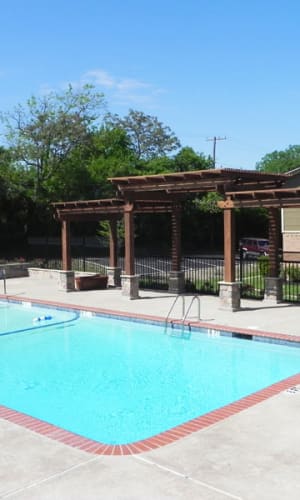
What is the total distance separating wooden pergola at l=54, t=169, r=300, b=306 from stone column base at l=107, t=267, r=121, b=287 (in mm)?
1851

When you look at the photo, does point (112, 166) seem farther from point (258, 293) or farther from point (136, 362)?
point (136, 362)

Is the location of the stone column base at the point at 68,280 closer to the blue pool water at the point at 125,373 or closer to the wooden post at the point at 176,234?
the wooden post at the point at 176,234

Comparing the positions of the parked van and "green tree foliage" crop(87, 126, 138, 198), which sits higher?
"green tree foliage" crop(87, 126, 138, 198)

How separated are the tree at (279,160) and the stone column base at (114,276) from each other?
228ft

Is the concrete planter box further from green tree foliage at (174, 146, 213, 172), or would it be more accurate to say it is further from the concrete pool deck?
green tree foliage at (174, 146, 213, 172)

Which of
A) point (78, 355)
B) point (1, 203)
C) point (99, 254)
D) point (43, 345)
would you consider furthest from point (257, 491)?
point (1, 203)

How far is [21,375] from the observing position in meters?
10.5

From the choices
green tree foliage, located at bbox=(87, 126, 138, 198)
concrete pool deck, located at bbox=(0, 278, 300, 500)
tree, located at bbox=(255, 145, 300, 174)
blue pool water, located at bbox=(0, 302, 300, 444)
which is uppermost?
tree, located at bbox=(255, 145, 300, 174)

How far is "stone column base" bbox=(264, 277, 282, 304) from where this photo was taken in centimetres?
1595

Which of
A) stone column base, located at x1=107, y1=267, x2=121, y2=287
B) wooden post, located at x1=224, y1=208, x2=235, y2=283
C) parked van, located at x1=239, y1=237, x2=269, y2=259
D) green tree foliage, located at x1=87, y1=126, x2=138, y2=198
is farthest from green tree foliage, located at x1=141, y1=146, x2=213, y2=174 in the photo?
wooden post, located at x1=224, y1=208, x2=235, y2=283

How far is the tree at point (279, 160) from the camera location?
88.0m

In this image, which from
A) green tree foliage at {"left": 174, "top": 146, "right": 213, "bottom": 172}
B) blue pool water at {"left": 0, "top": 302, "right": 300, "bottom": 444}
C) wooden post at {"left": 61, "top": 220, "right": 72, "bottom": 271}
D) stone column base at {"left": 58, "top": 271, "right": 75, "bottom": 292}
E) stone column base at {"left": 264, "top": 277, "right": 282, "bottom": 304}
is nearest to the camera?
blue pool water at {"left": 0, "top": 302, "right": 300, "bottom": 444}

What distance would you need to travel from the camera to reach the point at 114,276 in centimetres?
2128

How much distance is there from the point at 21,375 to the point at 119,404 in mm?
2811
